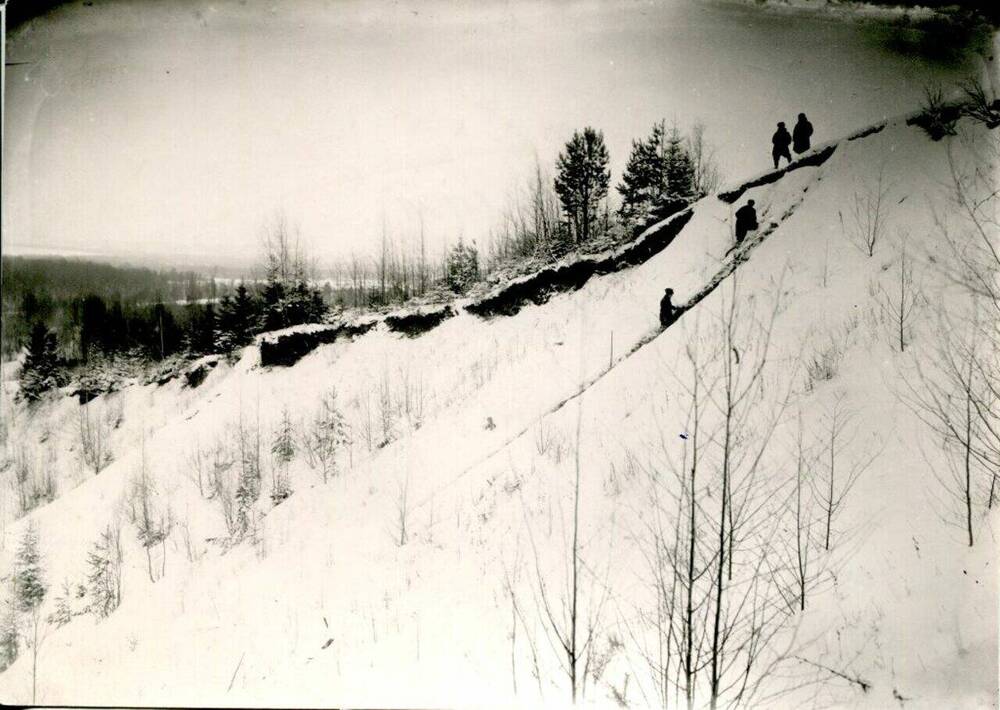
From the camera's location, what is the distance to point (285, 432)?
5.02 meters

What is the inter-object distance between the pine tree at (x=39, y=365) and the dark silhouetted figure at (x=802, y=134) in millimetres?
7647

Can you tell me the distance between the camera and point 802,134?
4516 millimetres

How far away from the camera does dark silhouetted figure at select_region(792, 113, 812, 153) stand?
4.48m

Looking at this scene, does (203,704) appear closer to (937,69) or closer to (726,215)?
(726,215)

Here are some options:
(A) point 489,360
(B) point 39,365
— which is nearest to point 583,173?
(A) point 489,360

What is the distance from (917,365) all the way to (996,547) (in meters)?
1.49

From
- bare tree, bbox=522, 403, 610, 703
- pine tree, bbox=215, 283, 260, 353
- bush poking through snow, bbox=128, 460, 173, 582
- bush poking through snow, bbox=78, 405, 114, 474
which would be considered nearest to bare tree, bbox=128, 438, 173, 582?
bush poking through snow, bbox=128, 460, 173, 582

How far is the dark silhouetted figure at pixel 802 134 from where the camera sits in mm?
4480

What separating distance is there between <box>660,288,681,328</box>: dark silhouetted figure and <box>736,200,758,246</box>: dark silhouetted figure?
33.7 inches

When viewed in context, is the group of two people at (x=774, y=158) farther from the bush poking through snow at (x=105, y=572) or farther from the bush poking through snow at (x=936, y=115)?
the bush poking through snow at (x=105, y=572)

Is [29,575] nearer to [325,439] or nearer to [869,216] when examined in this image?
[325,439]

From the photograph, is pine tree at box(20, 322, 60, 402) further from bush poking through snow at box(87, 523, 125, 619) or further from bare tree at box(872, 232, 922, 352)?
bare tree at box(872, 232, 922, 352)

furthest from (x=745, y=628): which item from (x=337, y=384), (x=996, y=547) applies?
(x=337, y=384)

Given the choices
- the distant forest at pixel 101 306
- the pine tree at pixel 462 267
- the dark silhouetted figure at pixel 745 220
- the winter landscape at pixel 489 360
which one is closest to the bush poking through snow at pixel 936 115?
the winter landscape at pixel 489 360
